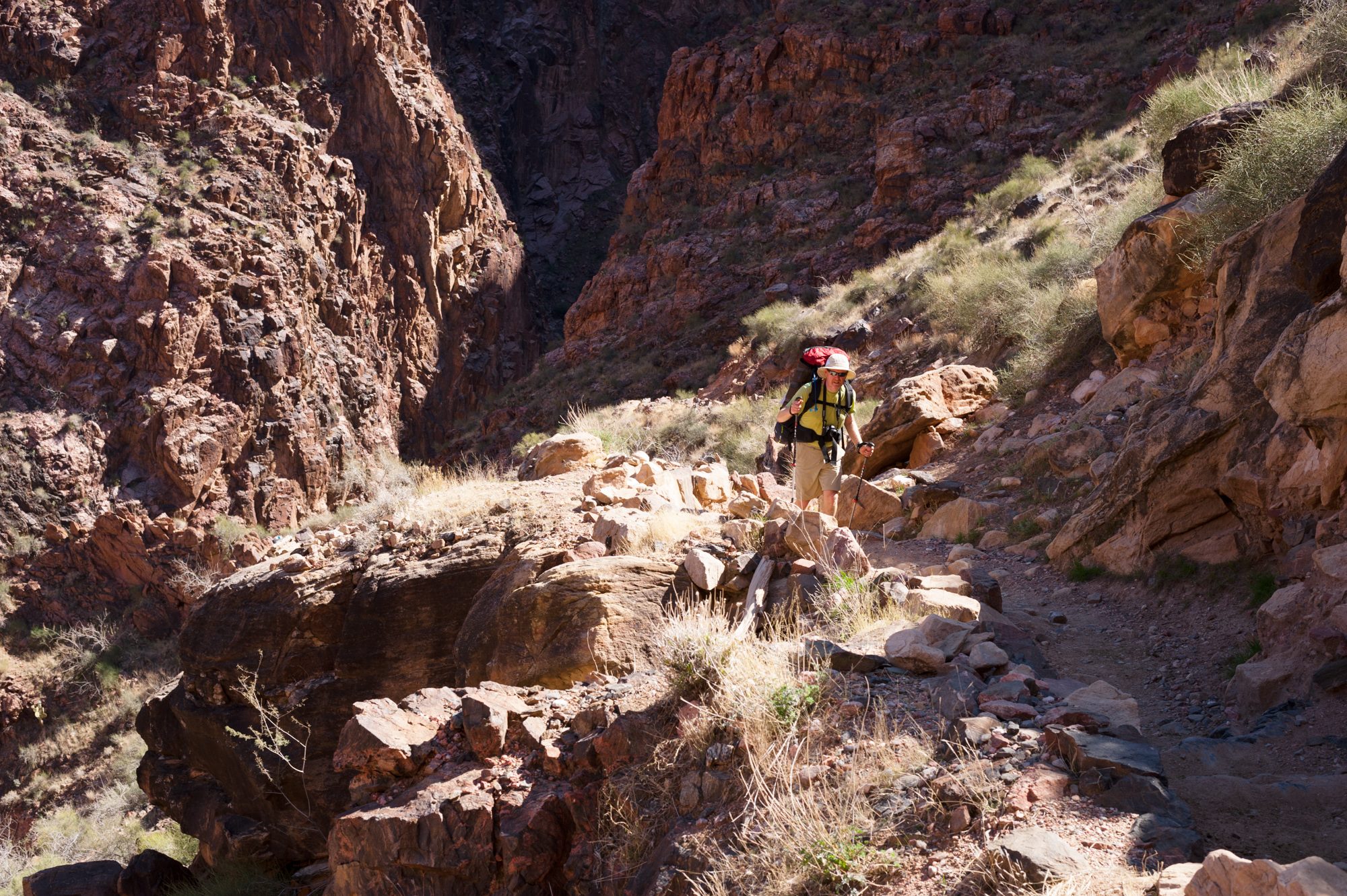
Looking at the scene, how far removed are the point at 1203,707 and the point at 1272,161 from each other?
4.93 meters

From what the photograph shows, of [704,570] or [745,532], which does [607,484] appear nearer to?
[745,532]

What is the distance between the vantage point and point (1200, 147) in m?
8.76

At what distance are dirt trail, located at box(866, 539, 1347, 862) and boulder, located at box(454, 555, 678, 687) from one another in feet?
6.64

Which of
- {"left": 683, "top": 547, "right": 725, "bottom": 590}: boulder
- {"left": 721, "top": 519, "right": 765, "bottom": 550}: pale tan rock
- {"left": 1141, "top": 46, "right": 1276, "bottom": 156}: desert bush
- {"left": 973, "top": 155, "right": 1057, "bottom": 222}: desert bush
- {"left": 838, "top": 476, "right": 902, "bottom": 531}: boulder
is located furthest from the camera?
{"left": 973, "top": 155, "right": 1057, "bottom": 222}: desert bush

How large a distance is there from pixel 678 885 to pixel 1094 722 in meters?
1.72

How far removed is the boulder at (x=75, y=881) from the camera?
32.7 ft

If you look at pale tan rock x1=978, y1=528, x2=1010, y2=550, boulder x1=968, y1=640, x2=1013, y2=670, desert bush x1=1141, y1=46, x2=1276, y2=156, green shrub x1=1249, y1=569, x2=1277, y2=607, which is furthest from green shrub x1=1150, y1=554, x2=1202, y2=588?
desert bush x1=1141, y1=46, x2=1276, y2=156

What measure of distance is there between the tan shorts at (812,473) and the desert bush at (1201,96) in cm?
655

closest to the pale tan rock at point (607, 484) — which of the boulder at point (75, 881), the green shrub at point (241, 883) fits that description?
the green shrub at point (241, 883)

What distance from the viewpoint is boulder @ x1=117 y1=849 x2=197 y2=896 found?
394 inches

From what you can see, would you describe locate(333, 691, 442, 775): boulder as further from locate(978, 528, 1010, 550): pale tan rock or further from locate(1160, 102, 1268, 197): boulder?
locate(1160, 102, 1268, 197): boulder

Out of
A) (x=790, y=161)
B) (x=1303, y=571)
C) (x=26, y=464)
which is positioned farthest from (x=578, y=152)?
(x=1303, y=571)

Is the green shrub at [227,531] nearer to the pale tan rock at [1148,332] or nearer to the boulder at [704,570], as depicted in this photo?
the boulder at [704,570]

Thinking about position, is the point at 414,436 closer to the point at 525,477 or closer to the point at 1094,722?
the point at 525,477
